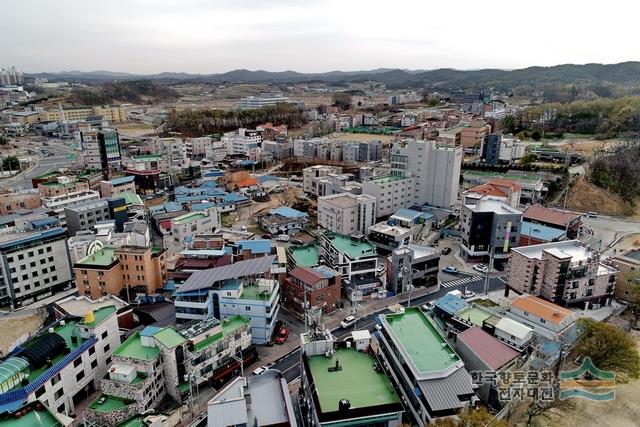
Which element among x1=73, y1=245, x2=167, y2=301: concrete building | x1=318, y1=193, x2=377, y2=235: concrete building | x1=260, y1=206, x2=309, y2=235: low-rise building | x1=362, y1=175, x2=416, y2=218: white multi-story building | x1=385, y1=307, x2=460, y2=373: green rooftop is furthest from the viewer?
x1=362, y1=175, x2=416, y2=218: white multi-story building

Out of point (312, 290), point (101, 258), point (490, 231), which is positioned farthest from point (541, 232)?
point (101, 258)

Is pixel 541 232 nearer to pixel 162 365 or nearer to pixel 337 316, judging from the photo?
pixel 337 316

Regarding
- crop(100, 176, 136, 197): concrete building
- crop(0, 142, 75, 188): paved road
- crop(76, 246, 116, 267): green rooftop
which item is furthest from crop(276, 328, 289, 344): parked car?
crop(0, 142, 75, 188): paved road

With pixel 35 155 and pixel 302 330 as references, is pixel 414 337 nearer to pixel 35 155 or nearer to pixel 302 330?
pixel 302 330

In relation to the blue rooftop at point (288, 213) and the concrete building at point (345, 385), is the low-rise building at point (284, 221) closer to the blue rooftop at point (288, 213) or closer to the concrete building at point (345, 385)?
the blue rooftop at point (288, 213)

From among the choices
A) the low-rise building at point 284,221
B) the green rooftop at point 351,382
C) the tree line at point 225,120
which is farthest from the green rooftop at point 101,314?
the tree line at point 225,120

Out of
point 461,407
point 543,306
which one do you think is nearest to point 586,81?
point 543,306

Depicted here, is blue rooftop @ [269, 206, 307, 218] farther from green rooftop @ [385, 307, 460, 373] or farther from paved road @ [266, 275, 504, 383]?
green rooftop @ [385, 307, 460, 373]
